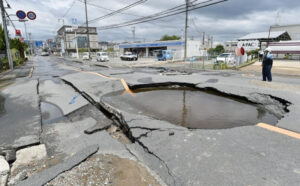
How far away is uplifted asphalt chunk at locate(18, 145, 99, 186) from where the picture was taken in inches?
83.8

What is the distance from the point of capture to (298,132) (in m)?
3.16

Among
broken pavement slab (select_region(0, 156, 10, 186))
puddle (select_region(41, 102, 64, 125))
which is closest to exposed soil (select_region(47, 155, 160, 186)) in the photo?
broken pavement slab (select_region(0, 156, 10, 186))

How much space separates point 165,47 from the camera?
133ft

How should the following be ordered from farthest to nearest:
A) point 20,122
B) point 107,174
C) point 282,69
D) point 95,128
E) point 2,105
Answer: point 282,69 → point 2,105 → point 20,122 → point 95,128 → point 107,174

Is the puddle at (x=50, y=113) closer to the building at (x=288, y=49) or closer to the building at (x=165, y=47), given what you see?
the building at (x=165, y=47)

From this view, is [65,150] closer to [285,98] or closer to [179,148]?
[179,148]

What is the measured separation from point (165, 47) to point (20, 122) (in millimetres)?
39029

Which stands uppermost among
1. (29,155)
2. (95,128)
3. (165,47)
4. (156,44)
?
(156,44)

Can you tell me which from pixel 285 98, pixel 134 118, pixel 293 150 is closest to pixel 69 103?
pixel 134 118

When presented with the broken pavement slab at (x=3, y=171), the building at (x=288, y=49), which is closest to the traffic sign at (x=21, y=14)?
the broken pavement slab at (x=3, y=171)

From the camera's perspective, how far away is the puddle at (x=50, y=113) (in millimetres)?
4551

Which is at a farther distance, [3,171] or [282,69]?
[282,69]

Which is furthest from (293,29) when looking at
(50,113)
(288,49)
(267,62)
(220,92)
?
(50,113)

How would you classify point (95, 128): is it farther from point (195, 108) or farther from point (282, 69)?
point (282, 69)
